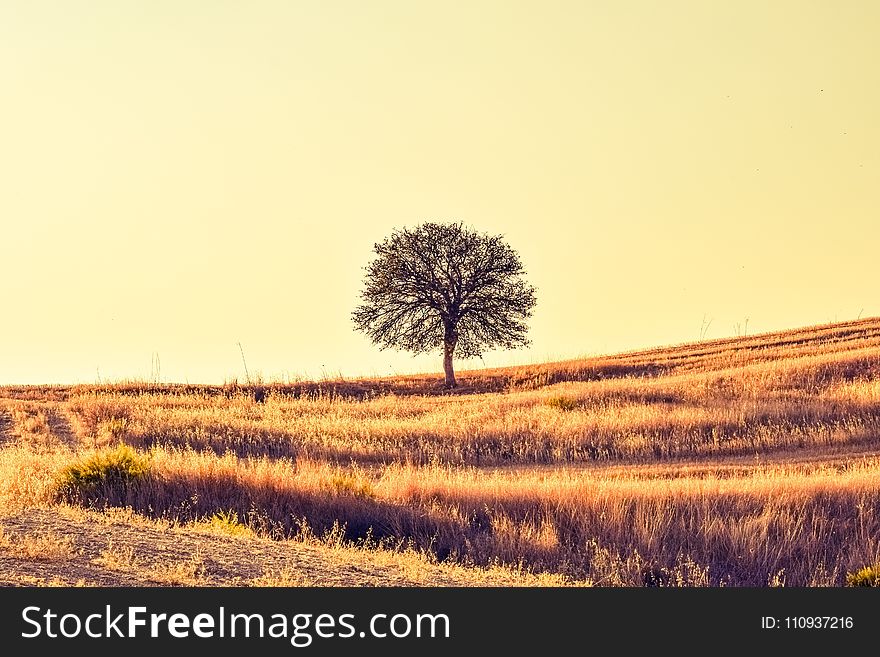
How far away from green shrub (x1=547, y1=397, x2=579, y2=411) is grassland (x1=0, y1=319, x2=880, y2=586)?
0.38 feet

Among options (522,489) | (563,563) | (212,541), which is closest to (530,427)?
(522,489)

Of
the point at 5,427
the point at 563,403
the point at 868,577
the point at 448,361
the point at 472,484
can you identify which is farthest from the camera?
the point at 448,361

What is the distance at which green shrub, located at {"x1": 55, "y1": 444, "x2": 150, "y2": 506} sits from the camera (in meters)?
18.1

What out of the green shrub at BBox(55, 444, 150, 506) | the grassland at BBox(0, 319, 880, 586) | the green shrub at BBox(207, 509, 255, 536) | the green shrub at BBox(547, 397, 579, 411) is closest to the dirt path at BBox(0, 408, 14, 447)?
the grassland at BBox(0, 319, 880, 586)

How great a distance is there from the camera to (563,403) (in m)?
36.6

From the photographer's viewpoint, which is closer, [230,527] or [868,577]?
[868,577]

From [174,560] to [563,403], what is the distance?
2582cm

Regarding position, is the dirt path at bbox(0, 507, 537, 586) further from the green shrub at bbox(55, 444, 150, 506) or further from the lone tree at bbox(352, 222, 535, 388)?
the lone tree at bbox(352, 222, 535, 388)

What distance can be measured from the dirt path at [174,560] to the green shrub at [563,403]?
2188cm

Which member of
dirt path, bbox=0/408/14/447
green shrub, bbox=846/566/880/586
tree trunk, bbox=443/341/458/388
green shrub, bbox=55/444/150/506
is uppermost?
tree trunk, bbox=443/341/458/388

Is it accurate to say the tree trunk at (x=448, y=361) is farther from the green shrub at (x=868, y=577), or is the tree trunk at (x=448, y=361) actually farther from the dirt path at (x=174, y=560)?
the green shrub at (x=868, y=577)

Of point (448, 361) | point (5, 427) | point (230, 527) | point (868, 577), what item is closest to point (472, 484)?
point (230, 527)

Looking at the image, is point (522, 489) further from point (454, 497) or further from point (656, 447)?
point (656, 447)

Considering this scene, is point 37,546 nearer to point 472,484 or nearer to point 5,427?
point 472,484
